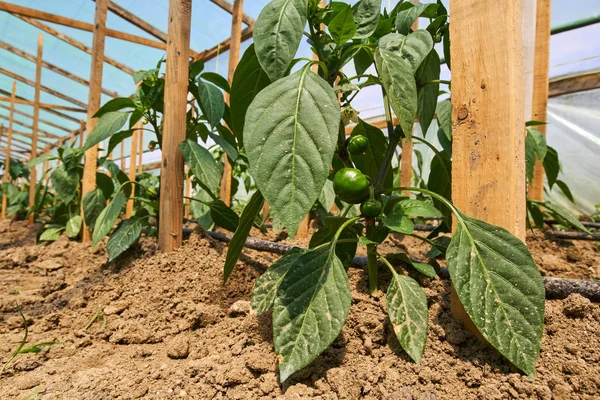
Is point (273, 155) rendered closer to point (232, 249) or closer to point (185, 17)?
point (232, 249)

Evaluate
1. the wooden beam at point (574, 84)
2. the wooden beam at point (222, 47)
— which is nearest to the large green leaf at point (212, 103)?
the wooden beam at point (574, 84)

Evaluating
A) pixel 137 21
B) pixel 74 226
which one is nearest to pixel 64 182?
pixel 74 226

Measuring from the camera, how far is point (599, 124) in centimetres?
363

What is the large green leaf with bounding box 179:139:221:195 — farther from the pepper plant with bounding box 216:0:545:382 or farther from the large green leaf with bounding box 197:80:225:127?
the pepper plant with bounding box 216:0:545:382

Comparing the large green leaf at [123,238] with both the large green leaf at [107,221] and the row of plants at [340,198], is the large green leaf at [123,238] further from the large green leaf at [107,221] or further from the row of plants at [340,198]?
the row of plants at [340,198]

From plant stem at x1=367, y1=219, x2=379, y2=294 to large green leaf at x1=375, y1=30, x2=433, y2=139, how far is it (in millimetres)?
268

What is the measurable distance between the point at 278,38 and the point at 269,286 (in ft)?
1.75

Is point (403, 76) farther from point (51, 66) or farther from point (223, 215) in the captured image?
point (51, 66)

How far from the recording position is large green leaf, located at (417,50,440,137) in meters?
1.03

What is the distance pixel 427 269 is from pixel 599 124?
3.86 metres

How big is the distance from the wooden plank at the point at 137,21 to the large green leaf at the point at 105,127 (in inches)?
205

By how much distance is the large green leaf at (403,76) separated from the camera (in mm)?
695

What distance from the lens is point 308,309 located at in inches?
27.8

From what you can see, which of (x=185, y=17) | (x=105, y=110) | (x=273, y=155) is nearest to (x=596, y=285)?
(x=273, y=155)
